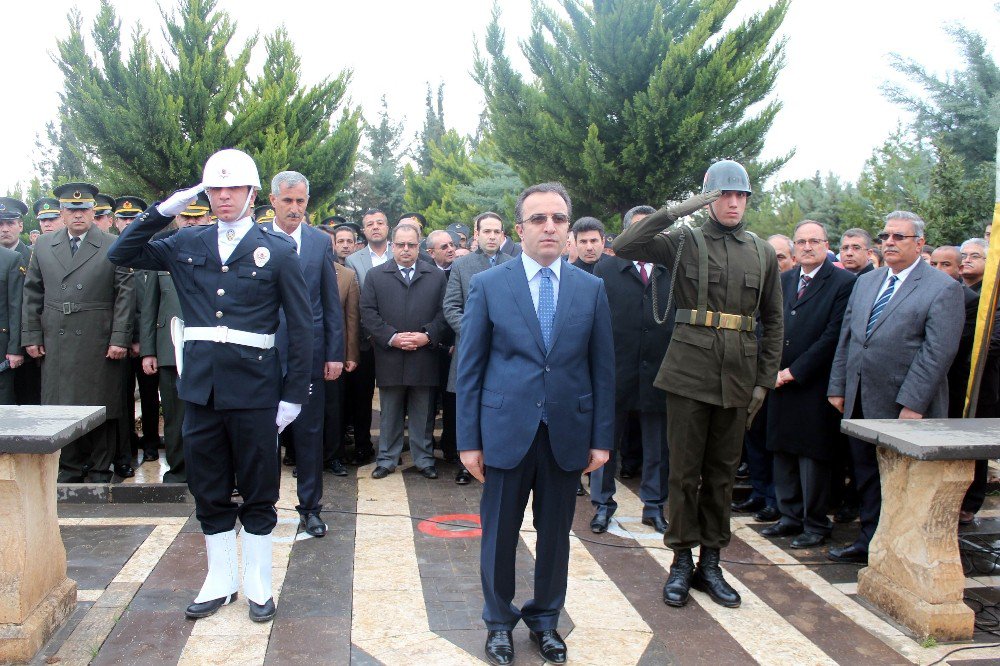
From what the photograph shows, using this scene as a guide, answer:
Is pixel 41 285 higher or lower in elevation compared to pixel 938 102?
lower

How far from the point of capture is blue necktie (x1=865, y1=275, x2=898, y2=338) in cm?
524

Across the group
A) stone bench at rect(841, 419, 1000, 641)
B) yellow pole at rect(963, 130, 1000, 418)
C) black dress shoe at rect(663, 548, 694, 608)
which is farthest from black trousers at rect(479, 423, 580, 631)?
yellow pole at rect(963, 130, 1000, 418)

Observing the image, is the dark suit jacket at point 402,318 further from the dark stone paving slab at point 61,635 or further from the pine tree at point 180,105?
the pine tree at point 180,105

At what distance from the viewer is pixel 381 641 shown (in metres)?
3.91

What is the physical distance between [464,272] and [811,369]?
2.94 metres

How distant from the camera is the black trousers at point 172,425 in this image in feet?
20.8

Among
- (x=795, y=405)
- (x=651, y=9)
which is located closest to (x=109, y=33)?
(x=651, y=9)

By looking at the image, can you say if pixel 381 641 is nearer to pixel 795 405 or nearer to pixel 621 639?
pixel 621 639

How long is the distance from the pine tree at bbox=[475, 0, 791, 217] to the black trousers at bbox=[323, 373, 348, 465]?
296 inches

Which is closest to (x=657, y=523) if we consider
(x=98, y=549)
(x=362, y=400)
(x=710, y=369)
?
(x=710, y=369)

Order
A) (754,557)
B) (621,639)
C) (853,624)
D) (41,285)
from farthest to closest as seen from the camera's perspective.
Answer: (41,285) < (754,557) < (853,624) < (621,639)

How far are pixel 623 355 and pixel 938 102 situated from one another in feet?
35.9

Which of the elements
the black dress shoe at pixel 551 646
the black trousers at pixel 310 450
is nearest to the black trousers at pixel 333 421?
the black trousers at pixel 310 450

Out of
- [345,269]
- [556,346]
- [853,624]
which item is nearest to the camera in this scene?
[556,346]
